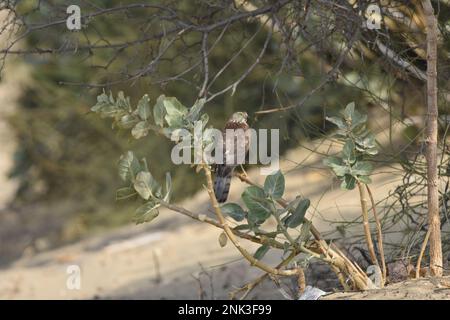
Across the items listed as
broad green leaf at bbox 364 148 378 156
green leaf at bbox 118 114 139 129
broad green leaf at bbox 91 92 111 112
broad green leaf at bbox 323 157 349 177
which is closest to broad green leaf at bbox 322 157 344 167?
broad green leaf at bbox 323 157 349 177

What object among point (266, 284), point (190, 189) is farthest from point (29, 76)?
point (266, 284)

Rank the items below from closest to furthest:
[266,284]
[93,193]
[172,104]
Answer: [172,104] < [266,284] < [93,193]

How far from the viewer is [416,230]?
157 inches

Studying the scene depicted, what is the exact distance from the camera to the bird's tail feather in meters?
3.91

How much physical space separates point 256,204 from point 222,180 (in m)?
0.62

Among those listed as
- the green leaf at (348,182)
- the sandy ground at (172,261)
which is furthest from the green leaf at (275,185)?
the sandy ground at (172,261)

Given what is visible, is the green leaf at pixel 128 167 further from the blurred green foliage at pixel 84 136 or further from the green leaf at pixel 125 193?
the blurred green foliage at pixel 84 136

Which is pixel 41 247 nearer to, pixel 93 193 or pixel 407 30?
pixel 93 193

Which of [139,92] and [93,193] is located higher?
[139,92]

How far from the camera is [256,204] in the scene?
3.33 meters

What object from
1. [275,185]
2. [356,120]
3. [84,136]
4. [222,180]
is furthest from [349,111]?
[84,136]

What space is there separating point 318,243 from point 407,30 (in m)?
1.44

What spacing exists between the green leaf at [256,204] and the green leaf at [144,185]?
1.16ft

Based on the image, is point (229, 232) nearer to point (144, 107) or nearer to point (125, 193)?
point (125, 193)
